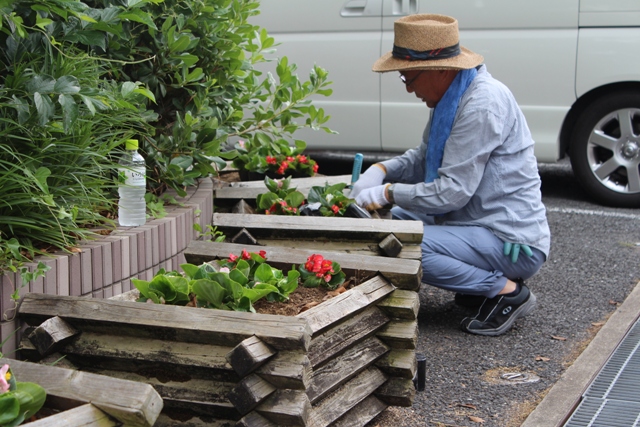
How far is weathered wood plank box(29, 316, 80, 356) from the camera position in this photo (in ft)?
7.99

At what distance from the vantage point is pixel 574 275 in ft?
17.0

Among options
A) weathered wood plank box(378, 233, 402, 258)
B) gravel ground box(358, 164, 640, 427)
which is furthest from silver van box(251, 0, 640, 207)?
weathered wood plank box(378, 233, 402, 258)

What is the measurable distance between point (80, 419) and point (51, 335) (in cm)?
54

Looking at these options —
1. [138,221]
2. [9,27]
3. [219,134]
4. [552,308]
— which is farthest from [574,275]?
[9,27]

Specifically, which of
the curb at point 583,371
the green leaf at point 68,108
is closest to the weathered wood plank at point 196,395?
the green leaf at point 68,108

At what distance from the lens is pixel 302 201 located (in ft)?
12.9

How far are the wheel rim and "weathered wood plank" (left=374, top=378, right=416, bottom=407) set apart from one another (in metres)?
4.22

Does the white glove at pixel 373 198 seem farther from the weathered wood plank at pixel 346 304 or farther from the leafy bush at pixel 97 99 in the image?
the weathered wood plank at pixel 346 304

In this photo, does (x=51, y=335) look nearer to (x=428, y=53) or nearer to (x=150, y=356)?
(x=150, y=356)

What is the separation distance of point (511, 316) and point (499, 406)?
0.89 meters

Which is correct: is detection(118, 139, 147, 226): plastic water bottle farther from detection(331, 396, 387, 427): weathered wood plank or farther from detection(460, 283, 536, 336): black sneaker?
detection(460, 283, 536, 336): black sneaker

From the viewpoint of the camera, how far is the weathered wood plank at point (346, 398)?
2664mm

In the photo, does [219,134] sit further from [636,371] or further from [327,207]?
[636,371]

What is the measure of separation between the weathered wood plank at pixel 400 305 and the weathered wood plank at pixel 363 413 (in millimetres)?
304
